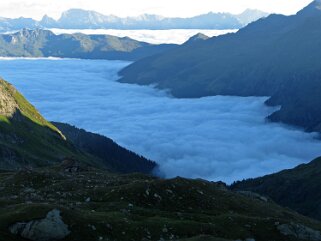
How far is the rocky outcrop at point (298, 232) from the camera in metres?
72.6

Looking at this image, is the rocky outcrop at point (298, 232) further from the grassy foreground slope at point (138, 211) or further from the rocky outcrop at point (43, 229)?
the rocky outcrop at point (43, 229)

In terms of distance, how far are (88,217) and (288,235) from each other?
100 ft

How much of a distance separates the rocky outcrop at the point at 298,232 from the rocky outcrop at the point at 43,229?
34.1 m

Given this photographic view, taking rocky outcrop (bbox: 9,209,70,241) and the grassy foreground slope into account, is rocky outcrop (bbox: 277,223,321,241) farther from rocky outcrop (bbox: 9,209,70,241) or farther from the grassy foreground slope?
rocky outcrop (bbox: 9,209,70,241)

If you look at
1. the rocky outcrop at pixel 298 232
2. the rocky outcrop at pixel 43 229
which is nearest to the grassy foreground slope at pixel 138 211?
the rocky outcrop at pixel 298 232

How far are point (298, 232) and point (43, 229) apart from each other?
38.8m

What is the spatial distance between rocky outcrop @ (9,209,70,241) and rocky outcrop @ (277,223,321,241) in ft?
112

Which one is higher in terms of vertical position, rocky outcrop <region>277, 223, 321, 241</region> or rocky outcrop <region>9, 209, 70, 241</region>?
rocky outcrop <region>277, 223, 321, 241</region>

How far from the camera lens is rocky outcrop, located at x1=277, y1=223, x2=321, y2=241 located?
7256cm

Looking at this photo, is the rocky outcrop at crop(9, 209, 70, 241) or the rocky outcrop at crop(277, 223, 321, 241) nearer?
the rocky outcrop at crop(9, 209, 70, 241)

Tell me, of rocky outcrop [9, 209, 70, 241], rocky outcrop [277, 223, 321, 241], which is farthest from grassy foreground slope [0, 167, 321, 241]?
rocky outcrop [9, 209, 70, 241]

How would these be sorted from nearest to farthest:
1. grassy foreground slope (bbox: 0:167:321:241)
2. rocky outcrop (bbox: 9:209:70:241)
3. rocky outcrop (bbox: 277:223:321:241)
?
rocky outcrop (bbox: 9:209:70:241)
grassy foreground slope (bbox: 0:167:321:241)
rocky outcrop (bbox: 277:223:321:241)

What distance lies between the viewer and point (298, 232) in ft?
241

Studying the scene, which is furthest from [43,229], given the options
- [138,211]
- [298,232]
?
[298,232]
